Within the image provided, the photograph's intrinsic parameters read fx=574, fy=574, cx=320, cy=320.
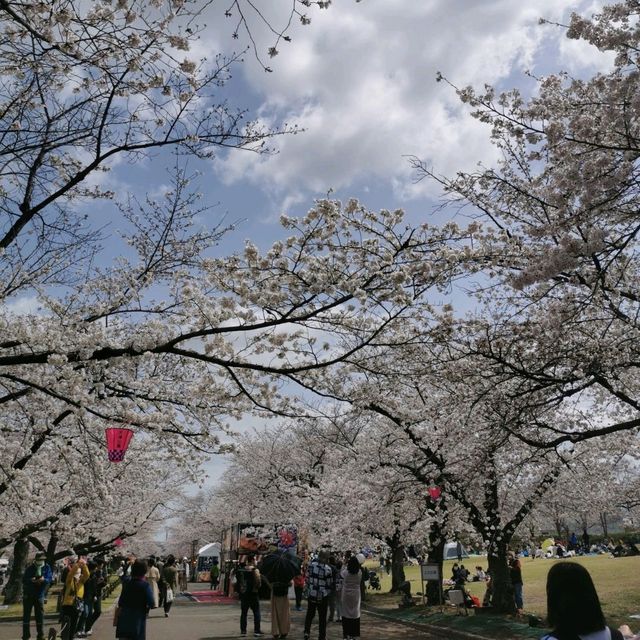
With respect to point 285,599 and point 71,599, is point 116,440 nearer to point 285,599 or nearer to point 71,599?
point 71,599

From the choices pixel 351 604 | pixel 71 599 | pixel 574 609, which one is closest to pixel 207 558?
pixel 71 599

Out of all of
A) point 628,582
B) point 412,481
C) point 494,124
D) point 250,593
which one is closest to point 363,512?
point 412,481

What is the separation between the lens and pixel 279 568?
426 inches

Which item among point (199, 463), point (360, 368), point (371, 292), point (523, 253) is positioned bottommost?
point (199, 463)

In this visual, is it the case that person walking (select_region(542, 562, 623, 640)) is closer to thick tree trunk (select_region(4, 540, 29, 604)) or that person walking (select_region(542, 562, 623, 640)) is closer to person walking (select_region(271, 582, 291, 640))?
person walking (select_region(271, 582, 291, 640))

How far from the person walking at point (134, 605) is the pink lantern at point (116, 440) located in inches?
71.8

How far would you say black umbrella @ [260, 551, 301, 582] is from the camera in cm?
1077

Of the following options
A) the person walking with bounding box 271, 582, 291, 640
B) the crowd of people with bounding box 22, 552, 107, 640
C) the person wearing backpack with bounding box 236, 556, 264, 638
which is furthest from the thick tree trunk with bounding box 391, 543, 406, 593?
the crowd of people with bounding box 22, 552, 107, 640

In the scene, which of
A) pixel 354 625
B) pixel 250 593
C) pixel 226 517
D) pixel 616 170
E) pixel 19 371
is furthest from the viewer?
pixel 226 517

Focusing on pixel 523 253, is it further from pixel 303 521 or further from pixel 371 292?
pixel 303 521

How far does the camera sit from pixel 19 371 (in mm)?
8930

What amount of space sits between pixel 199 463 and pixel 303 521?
14.0 m

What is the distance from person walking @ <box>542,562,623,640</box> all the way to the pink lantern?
7035mm

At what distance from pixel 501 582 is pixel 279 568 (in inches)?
231
